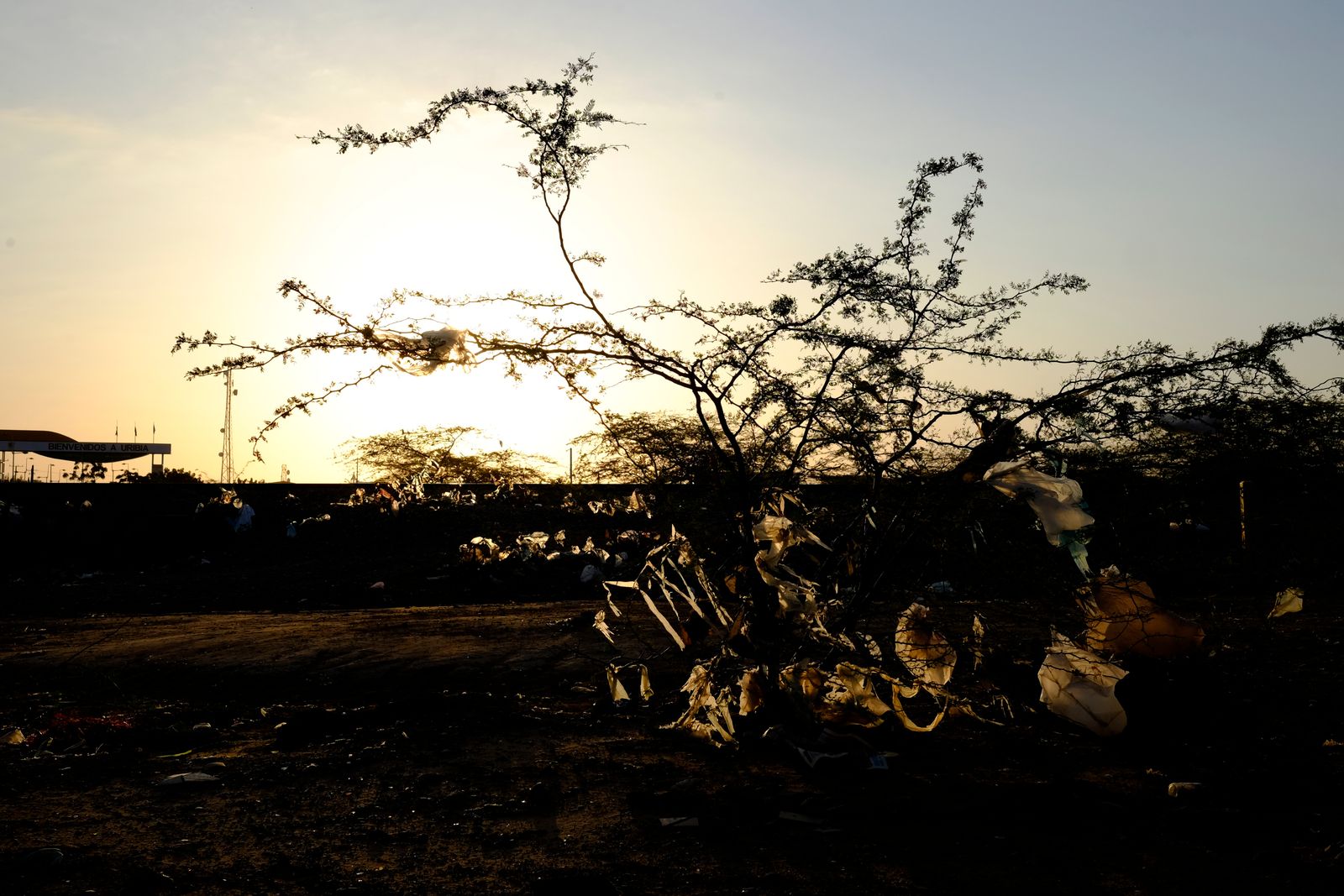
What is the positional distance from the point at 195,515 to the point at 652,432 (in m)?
14.4

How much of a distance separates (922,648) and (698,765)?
1.26 m

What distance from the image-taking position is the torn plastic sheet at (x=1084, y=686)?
4.95 m

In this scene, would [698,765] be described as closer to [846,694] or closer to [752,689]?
[752,689]

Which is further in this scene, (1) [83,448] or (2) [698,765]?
(1) [83,448]

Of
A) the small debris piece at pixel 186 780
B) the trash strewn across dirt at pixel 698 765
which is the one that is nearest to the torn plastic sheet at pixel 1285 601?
the trash strewn across dirt at pixel 698 765

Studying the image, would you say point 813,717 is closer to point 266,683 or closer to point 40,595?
point 266,683

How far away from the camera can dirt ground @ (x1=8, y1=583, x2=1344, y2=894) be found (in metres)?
3.47

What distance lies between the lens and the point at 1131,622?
5.18 m

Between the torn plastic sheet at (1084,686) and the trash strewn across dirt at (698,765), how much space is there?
30 mm

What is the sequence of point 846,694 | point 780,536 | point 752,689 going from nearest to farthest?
point 780,536, point 752,689, point 846,694

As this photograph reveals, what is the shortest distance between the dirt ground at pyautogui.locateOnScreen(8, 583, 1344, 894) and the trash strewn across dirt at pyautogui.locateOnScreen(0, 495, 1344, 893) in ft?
0.05

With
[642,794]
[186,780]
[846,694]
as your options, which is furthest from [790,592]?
[186,780]

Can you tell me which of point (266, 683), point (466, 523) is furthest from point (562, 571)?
point (266, 683)

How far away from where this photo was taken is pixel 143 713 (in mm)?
6230
